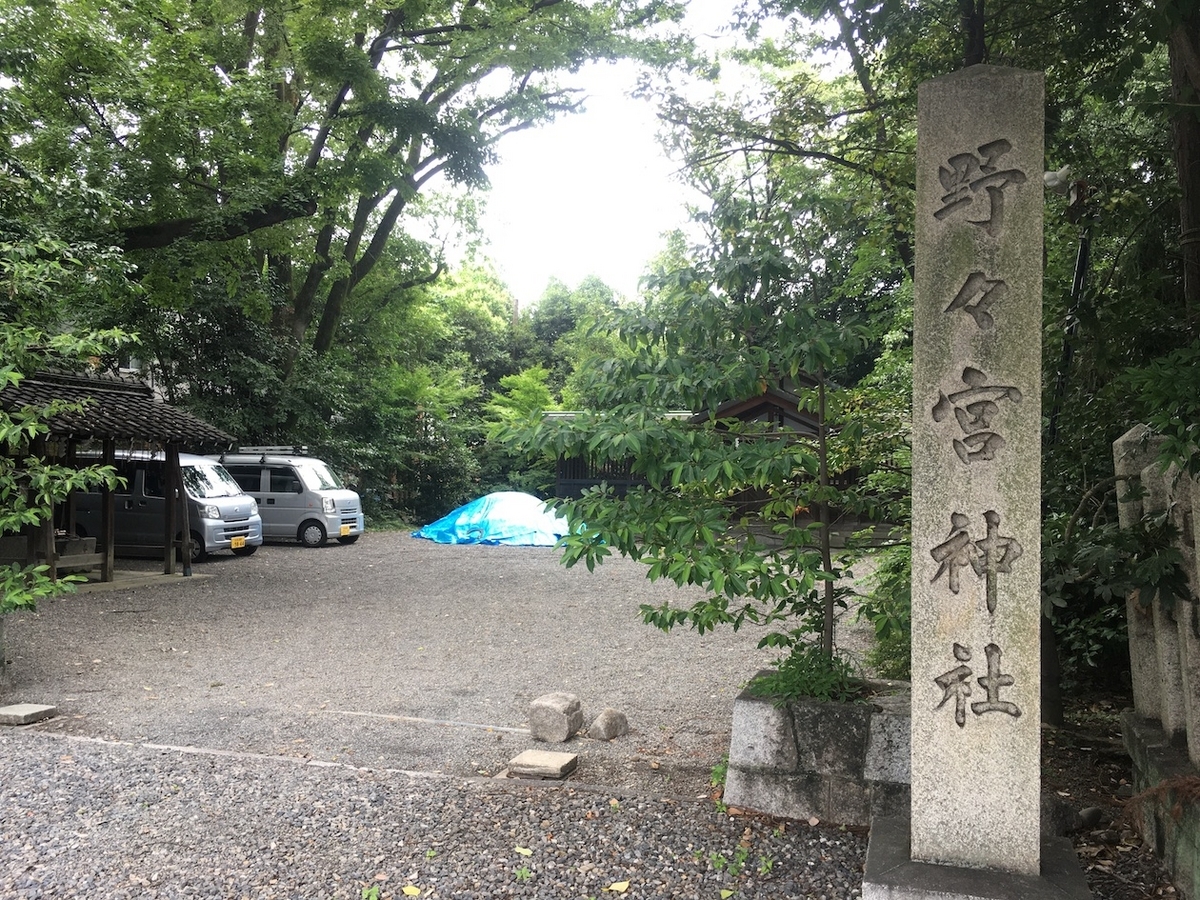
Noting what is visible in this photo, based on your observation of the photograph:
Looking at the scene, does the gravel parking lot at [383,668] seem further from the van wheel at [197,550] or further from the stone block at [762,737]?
the van wheel at [197,550]

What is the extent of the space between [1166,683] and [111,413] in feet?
40.1

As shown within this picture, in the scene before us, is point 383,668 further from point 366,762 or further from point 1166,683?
point 1166,683

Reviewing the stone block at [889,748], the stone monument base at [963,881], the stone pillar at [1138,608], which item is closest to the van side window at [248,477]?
the stone block at [889,748]

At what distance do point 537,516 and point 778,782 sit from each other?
16.5 metres

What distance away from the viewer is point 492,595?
1284 cm

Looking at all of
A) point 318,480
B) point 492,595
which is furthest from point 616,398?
point 318,480

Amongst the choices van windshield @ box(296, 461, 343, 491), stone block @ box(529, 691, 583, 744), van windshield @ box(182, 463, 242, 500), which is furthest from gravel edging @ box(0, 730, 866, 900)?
van windshield @ box(296, 461, 343, 491)

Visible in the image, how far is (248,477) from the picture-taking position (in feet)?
62.1

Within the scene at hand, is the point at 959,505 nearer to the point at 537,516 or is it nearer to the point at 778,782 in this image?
the point at 778,782

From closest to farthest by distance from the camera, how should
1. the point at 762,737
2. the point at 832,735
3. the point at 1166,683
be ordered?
the point at 1166,683 < the point at 832,735 < the point at 762,737

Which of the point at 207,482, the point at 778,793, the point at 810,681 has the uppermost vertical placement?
the point at 207,482

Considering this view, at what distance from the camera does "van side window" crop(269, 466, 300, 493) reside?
18.6m

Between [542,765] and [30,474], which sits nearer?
[542,765]

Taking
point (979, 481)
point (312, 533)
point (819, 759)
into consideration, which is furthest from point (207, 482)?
point (979, 481)
